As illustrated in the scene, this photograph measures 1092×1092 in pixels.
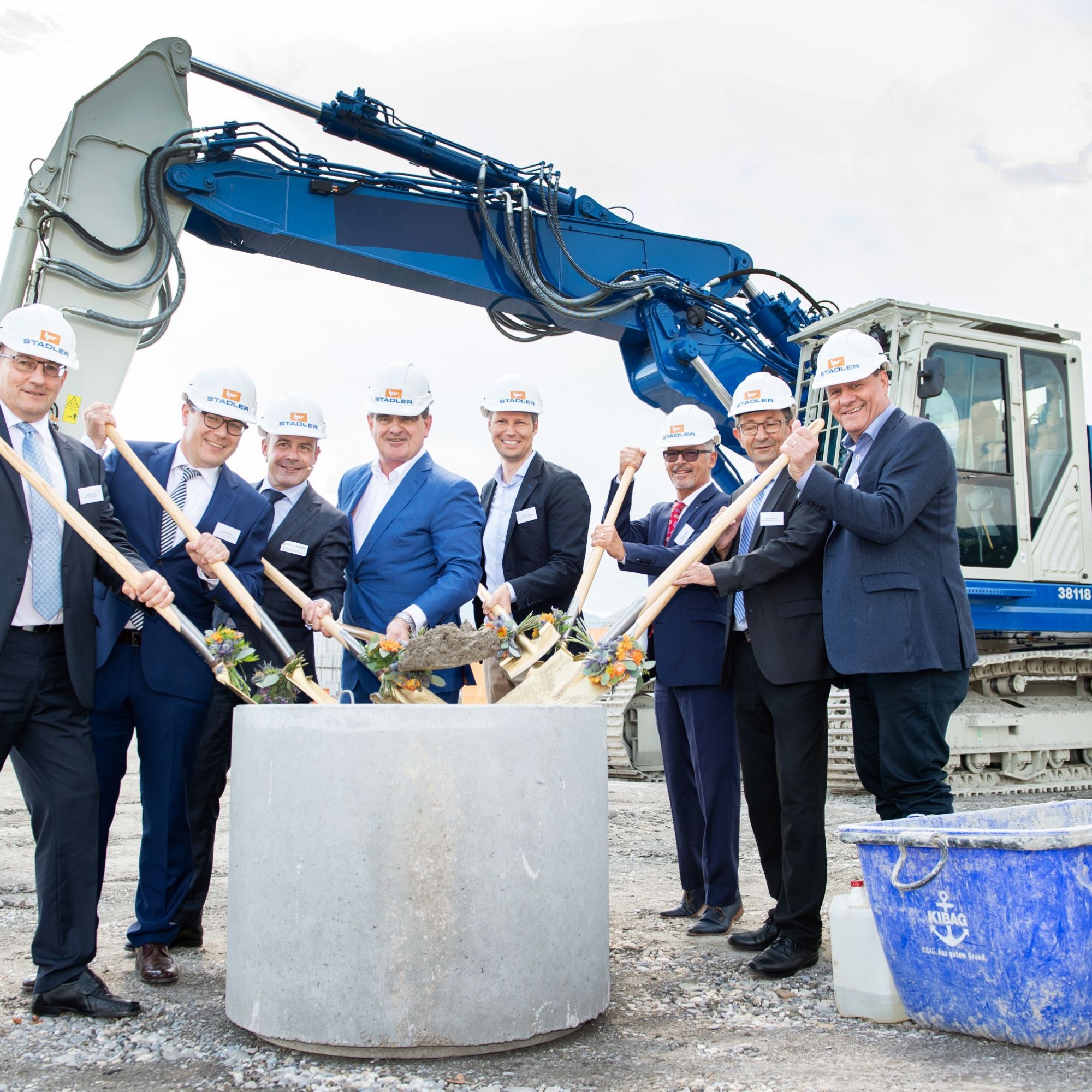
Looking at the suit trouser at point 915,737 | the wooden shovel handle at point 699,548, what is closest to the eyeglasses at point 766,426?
the wooden shovel handle at point 699,548

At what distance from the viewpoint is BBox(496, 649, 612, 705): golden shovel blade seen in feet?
11.1

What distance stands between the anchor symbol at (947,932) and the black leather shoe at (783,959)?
2.54ft

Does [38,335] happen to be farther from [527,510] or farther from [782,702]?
[782,702]

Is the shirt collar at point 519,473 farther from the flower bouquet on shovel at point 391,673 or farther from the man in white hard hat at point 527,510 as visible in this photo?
the flower bouquet on shovel at point 391,673

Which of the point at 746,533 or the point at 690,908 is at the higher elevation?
the point at 746,533

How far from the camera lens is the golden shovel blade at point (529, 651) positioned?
3.61 metres

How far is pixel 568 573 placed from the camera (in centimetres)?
452

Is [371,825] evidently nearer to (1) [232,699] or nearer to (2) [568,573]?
(1) [232,699]

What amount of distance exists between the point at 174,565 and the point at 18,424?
0.74m

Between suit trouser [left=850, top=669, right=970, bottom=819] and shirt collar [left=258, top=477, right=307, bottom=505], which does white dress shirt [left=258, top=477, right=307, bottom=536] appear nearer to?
shirt collar [left=258, top=477, right=307, bottom=505]

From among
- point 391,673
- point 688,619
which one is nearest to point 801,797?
point 688,619

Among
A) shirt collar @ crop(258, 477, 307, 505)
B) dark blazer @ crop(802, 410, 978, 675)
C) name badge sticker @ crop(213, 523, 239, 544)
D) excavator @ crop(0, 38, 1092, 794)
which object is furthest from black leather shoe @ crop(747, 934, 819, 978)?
excavator @ crop(0, 38, 1092, 794)

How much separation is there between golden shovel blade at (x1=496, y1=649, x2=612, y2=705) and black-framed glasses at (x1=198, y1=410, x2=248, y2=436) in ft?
4.43

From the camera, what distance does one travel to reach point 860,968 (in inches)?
122
